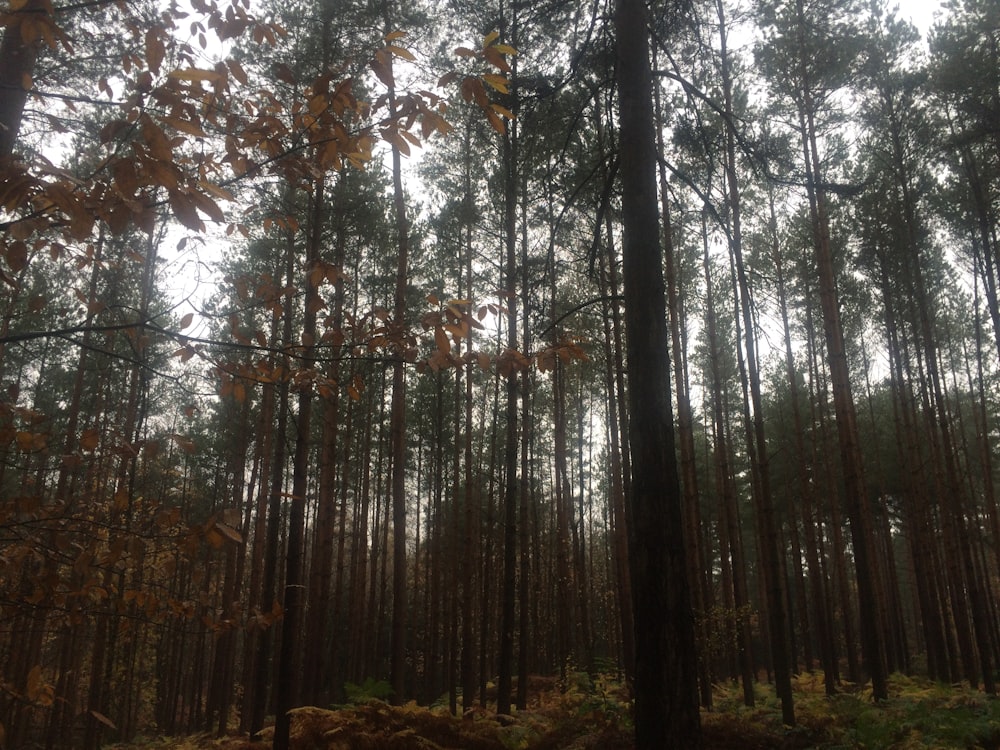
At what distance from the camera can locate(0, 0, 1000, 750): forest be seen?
2316 millimetres

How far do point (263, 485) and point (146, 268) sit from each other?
582cm

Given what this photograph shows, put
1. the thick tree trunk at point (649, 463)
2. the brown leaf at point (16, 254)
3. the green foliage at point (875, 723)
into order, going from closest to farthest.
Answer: the brown leaf at point (16, 254)
the thick tree trunk at point (649, 463)
the green foliage at point (875, 723)

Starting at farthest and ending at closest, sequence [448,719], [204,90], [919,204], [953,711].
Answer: [919,204]
[953,711]
[448,719]
[204,90]

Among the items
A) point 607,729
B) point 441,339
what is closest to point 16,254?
point 441,339

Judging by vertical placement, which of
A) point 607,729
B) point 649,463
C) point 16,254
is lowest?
point 607,729

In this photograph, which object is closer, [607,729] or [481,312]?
[481,312]

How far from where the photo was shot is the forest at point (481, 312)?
232cm

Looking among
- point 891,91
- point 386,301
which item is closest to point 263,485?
point 386,301

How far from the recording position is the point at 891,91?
49.7 ft

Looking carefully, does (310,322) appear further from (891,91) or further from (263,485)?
(891,91)

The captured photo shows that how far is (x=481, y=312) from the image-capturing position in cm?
236

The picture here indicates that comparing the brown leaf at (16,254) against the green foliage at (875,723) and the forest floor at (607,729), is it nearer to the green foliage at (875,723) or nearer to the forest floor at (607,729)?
the forest floor at (607,729)

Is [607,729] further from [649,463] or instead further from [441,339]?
[441,339]

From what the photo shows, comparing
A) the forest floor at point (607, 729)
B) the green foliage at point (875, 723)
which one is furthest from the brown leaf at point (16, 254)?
the green foliage at point (875, 723)
